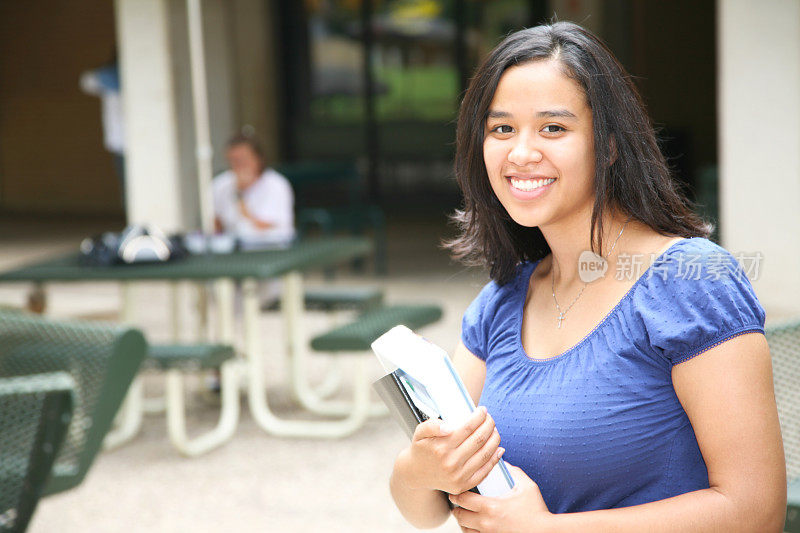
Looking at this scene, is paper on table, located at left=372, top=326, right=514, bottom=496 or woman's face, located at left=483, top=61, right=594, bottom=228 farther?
woman's face, located at left=483, top=61, right=594, bottom=228

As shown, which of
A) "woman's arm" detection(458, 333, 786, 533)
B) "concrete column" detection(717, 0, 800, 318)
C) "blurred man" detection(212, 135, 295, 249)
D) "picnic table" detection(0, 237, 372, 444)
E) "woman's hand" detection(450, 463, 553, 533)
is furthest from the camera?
"concrete column" detection(717, 0, 800, 318)

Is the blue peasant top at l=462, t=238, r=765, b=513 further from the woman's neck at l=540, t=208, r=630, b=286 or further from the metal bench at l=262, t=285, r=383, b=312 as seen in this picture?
the metal bench at l=262, t=285, r=383, b=312

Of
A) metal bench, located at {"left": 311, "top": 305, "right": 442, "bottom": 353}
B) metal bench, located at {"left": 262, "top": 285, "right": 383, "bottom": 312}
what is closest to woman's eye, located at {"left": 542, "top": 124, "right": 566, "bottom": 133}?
metal bench, located at {"left": 311, "top": 305, "right": 442, "bottom": 353}

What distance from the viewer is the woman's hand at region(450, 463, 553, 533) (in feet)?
5.18

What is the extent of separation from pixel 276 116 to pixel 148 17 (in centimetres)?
490

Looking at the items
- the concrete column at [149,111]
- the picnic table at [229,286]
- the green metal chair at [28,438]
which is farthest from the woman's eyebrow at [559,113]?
the concrete column at [149,111]

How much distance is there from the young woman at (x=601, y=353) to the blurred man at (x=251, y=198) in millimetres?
4855

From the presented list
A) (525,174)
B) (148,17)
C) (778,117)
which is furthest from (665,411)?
(148,17)

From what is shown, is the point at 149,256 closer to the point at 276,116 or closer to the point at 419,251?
the point at 419,251

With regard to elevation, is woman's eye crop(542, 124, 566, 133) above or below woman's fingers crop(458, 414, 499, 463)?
above

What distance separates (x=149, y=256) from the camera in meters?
5.10

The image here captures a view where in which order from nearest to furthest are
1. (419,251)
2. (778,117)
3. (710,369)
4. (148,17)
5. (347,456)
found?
(710,369)
(347,456)
(778,117)
(148,17)
(419,251)

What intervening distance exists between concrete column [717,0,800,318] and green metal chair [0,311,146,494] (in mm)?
5088

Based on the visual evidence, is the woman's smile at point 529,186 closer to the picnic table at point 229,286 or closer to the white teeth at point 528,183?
the white teeth at point 528,183
